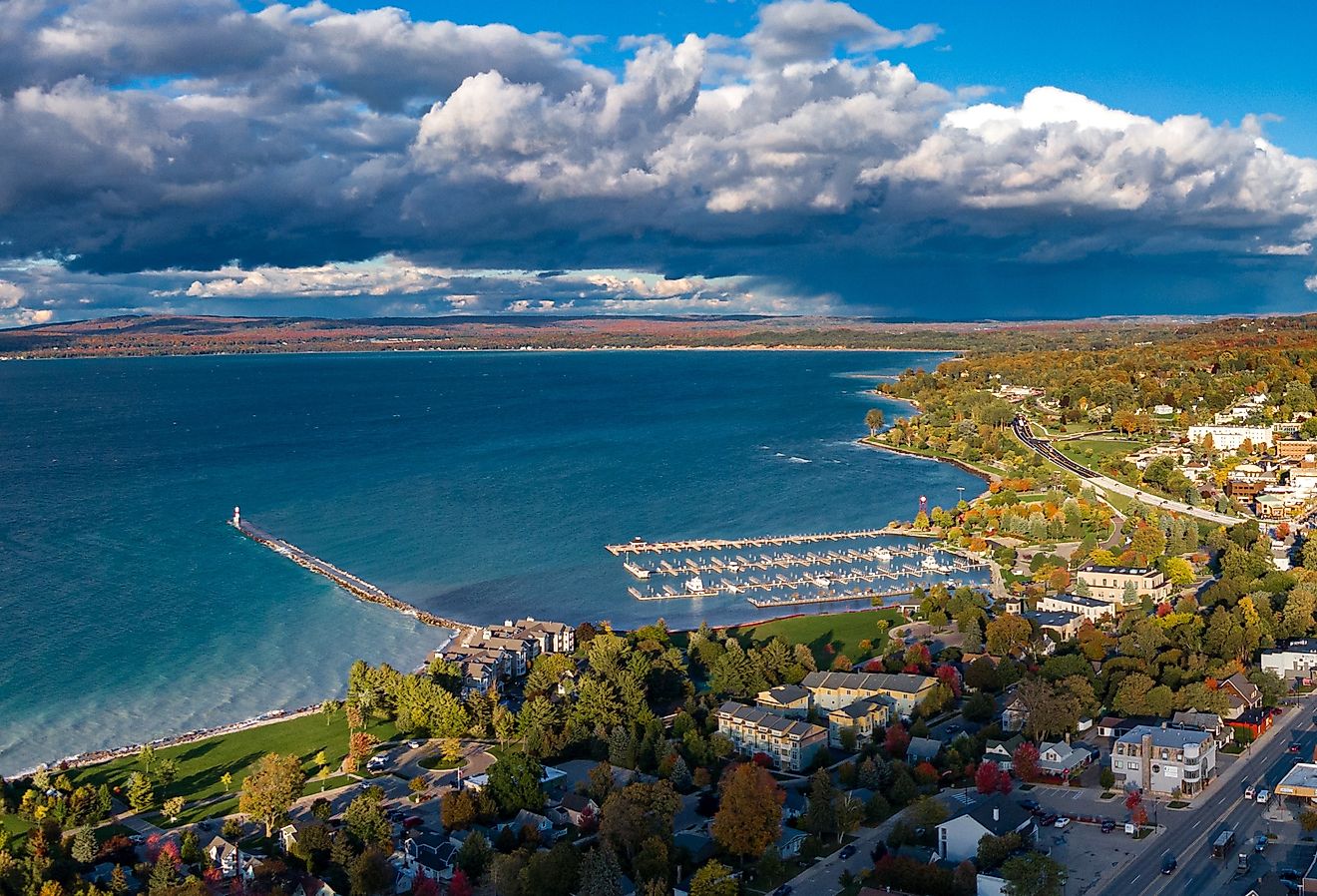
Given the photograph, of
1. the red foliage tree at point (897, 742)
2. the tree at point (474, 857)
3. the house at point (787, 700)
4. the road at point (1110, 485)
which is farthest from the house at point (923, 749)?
the road at point (1110, 485)

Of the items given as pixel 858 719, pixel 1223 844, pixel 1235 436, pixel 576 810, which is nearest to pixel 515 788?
pixel 576 810

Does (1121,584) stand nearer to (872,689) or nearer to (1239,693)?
(1239,693)

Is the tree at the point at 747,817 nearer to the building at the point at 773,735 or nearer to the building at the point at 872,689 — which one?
the building at the point at 773,735

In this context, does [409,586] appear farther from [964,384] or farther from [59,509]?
[964,384]

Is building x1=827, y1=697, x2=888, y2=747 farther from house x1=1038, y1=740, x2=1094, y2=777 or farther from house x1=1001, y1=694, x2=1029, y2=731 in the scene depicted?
house x1=1038, y1=740, x2=1094, y2=777

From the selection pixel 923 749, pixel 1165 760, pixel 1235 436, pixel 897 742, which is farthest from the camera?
pixel 1235 436

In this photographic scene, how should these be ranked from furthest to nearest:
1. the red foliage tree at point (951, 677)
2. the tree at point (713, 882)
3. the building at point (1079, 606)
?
the building at point (1079, 606) → the red foliage tree at point (951, 677) → the tree at point (713, 882)

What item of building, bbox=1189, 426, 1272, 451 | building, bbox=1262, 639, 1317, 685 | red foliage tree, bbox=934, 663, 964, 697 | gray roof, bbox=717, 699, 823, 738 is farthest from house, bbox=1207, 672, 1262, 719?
building, bbox=1189, 426, 1272, 451
